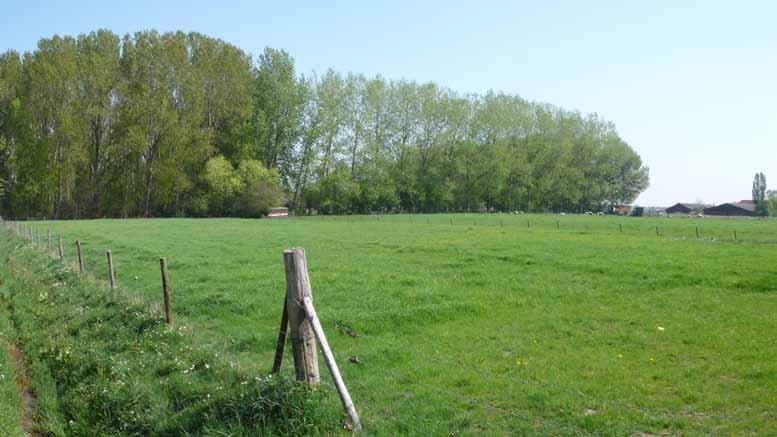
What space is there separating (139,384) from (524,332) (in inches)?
308

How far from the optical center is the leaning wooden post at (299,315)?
7.88 m

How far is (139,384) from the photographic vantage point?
970cm

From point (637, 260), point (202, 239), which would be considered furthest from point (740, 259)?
point (202, 239)

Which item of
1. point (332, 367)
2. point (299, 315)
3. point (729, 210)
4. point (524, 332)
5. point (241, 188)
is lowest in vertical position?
point (524, 332)

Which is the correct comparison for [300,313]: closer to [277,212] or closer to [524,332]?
[524,332]

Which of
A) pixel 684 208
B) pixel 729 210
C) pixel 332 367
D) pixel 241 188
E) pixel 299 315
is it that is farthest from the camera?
pixel 684 208

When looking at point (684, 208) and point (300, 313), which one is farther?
point (684, 208)

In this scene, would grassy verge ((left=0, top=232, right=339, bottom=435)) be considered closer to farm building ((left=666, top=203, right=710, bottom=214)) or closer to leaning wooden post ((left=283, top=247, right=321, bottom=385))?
leaning wooden post ((left=283, top=247, right=321, bottom=385))

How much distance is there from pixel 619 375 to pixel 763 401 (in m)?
2.04

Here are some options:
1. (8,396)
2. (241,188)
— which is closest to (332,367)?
(8,396)

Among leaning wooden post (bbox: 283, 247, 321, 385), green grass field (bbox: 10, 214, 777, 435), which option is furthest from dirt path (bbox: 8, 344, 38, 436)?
leaning wooden post (bbox: 283, 247, 321, 385)

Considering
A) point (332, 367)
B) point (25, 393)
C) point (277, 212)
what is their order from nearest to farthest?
point (332, 367) < point (25, 393) < point (277, 212)

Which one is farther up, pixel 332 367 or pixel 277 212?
pixel 277 212

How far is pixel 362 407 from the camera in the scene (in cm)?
859
